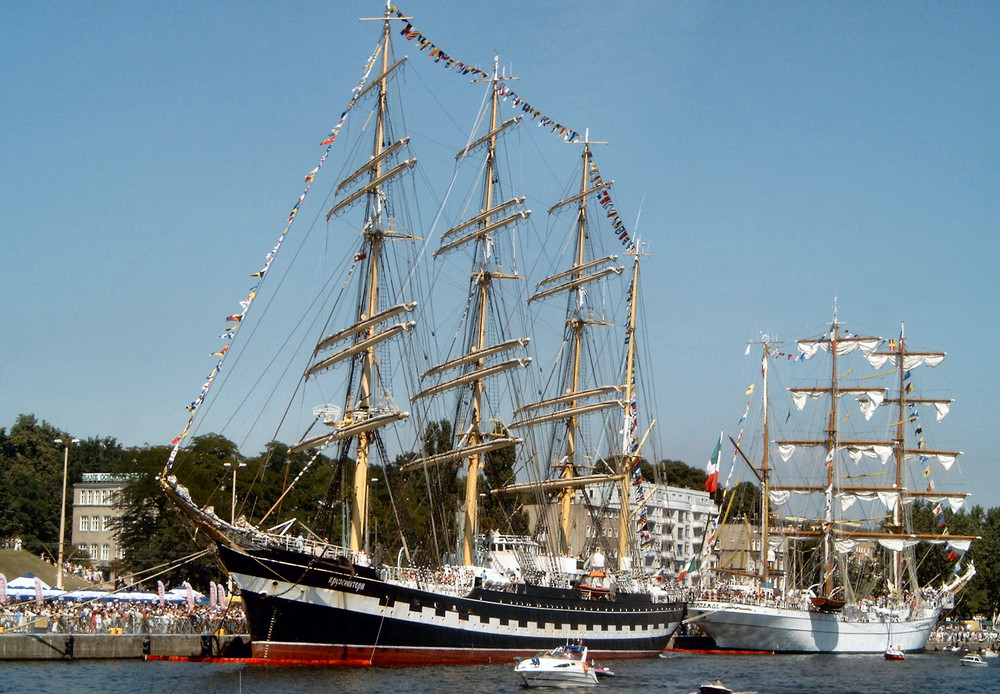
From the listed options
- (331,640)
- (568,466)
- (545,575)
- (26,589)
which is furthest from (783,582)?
(26,589)

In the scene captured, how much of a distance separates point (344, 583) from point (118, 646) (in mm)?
11742

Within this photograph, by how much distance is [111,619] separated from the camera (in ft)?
184

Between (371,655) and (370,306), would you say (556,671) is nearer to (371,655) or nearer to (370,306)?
(371,655)

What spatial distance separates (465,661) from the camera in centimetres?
5603

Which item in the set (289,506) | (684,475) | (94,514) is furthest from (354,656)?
(684,475)

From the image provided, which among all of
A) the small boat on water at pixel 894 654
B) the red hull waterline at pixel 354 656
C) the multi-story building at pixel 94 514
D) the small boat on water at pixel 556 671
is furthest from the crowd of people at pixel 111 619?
the multi-story building at pixel 94 514

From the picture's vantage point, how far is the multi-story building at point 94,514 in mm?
126938

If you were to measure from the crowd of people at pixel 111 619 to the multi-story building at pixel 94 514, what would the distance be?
2718 inches

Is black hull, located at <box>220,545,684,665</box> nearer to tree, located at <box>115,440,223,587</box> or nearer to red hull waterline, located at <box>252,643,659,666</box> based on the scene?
red hull waterline, located at <box>252,643,659,666</box>

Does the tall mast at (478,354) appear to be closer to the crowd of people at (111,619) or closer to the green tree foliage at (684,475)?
the crowd of people at (111,619)

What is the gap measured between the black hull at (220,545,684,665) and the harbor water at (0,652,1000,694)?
1327 mm

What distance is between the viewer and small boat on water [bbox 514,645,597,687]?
155 feet

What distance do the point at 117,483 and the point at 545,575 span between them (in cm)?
7972

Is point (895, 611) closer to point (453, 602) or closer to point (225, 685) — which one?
point (453, 602)
